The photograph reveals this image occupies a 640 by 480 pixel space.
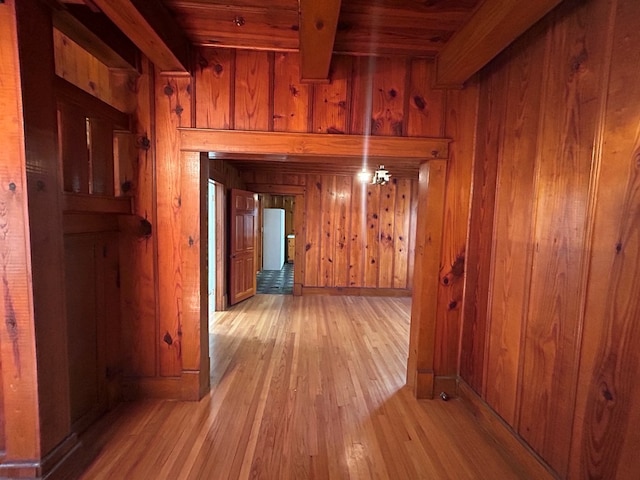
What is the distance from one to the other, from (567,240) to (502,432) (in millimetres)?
1239

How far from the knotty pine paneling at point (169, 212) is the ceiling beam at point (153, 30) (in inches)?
6.7

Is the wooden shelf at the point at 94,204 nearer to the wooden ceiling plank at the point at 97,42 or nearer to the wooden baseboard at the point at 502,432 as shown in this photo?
the wooden ceiling plank at the point at 97,42

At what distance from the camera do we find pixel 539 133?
5.32ft

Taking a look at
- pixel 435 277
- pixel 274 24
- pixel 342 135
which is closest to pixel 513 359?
pixel 435 277

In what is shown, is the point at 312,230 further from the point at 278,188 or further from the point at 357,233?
the point at 278,188

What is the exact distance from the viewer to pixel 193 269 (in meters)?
2.16

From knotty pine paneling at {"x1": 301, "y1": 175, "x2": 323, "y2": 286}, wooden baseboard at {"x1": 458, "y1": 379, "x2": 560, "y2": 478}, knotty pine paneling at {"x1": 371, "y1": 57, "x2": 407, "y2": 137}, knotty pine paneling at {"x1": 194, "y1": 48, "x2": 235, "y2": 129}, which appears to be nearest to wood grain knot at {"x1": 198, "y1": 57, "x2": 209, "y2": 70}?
knotty pine paneling at {"x1": 194, "y1": 48, "x2": 235, "y2": 129}

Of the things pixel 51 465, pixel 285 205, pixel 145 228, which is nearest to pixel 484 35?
pixel 145 228

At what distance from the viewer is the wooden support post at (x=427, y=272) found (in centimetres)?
223

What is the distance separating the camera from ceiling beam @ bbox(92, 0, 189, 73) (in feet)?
4.60

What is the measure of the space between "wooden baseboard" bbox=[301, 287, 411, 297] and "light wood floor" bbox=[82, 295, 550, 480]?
2.60 m

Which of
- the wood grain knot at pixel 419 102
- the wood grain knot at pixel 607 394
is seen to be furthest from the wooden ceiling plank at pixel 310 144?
the wood grain knot at pixel 607 394

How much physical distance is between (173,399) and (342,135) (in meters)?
2.31

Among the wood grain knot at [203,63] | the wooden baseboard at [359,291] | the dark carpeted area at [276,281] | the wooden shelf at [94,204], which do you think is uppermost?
the wood grain knot at [203,63]
